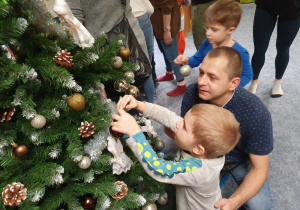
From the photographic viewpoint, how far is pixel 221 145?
2.69 feet

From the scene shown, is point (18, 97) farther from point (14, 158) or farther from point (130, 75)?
point (130, 75)

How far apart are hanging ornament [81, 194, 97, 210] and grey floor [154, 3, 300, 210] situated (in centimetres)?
102

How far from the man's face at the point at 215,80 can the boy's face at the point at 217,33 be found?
0.53m

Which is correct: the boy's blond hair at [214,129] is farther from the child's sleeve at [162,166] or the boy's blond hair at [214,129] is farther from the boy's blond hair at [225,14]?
the boy's blond hair at [225,14]

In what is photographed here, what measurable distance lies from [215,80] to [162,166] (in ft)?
1.55

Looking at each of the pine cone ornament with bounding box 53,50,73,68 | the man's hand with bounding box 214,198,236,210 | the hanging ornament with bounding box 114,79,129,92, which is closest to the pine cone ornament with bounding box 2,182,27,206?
the pine cone ornament with bounding box 53,50,73,68

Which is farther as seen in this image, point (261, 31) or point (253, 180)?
point (261, 31)

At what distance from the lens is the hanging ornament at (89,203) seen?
859mm

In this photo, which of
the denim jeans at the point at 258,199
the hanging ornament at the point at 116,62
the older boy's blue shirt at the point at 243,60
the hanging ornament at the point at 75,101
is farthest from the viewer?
the older boy's blue shirt at the point at 243,60

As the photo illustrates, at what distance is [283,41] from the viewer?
1.90 meters

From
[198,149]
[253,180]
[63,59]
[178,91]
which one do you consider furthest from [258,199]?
[178,91]

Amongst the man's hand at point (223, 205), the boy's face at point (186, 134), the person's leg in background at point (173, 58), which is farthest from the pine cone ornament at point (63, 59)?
the person's leg in background at point (173, 58)

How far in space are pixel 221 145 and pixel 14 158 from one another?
67 cm

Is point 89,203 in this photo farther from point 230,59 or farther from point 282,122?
point 282,122
